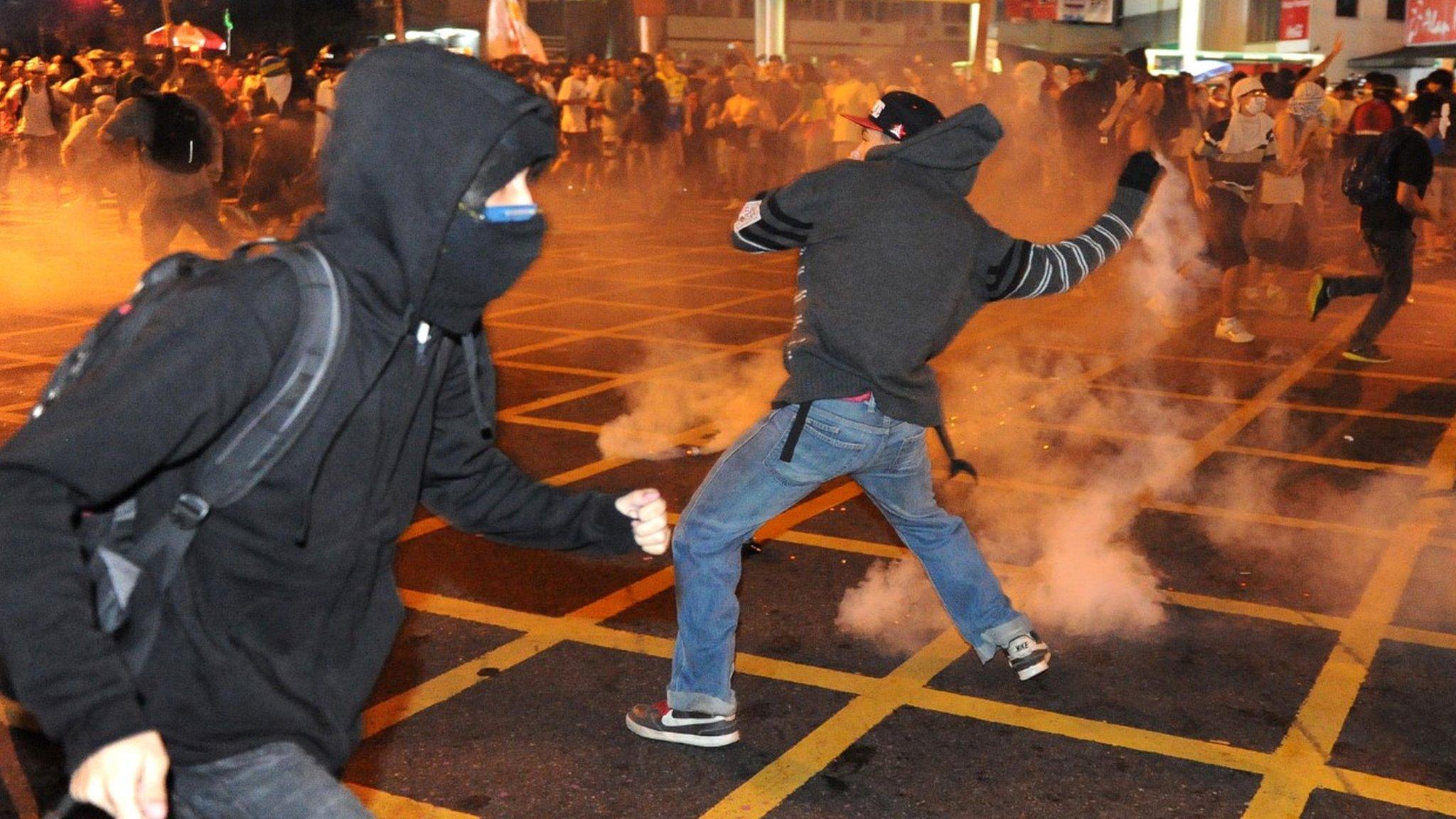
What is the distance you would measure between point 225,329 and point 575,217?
17.2 metres

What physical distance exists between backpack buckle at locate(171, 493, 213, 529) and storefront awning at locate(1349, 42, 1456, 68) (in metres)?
39.5

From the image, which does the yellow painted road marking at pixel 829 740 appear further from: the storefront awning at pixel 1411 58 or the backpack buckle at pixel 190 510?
the storefront awning at pixel 1411 58

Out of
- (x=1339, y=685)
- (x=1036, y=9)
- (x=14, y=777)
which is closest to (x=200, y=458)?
(x=14, y=777)

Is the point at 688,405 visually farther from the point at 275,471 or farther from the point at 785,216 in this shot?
the point at 275,471

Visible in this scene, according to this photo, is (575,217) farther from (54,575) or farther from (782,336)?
(54,575)

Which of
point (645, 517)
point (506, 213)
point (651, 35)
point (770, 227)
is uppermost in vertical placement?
point (651, 35)

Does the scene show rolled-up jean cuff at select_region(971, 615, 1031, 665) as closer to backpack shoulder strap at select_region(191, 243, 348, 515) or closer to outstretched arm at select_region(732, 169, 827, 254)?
outstretched arm at select_region(732, 169, 827, 254)

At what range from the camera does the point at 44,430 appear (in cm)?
173

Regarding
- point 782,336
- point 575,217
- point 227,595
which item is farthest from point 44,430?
point 575,217

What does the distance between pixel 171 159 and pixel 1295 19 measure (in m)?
38.0

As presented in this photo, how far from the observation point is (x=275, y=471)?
1.96 meters

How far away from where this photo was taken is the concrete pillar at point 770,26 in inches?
1155

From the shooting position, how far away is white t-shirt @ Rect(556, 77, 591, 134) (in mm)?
20500

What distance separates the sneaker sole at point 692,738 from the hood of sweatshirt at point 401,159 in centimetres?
229
